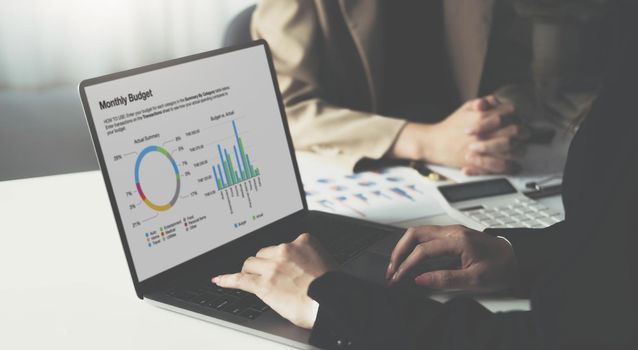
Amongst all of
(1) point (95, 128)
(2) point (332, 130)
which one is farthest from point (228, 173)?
(2) point (332, 130)

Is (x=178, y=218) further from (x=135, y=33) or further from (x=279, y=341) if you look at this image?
(x=135, y=33)

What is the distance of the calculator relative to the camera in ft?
3.73

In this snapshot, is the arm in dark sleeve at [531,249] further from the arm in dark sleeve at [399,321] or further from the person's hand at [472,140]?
the person's hand at [472,140]

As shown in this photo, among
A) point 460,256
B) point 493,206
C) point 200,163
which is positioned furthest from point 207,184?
point 493,206

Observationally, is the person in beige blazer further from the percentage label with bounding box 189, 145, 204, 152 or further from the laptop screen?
the percentage label with bounding box 189, 145, 204, 152

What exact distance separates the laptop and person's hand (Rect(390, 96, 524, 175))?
37 cm

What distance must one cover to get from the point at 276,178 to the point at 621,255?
23.1 inches

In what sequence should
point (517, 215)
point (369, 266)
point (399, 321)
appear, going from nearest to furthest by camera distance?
point (399, 321) → point (369, 266) → point (517, 215)

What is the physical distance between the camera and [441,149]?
144cm

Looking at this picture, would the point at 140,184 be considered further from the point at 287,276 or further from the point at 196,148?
the point at 287,276

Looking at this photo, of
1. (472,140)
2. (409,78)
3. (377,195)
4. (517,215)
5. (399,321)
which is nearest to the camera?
(399,321)

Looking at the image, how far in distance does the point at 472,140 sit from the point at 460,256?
1.74 feet

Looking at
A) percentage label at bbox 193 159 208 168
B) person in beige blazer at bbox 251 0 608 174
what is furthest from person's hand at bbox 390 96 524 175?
percentage label at bbox 193 159 208 168

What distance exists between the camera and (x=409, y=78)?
1.89m
